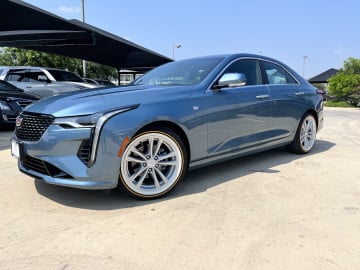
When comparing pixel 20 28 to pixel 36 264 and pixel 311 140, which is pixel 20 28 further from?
pixel 36 264

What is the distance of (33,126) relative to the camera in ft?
10.2

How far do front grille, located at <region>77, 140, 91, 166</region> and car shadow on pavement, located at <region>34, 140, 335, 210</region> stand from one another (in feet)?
1.58

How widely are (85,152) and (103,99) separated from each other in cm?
52

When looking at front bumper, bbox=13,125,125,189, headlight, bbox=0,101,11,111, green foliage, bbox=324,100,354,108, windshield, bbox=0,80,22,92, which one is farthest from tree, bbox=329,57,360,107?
front bumper, bbox=13,125,125,189

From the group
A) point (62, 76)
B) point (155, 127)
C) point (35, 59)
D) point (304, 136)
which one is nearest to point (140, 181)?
point (155, 127)

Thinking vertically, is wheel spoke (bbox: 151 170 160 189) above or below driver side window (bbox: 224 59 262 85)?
below

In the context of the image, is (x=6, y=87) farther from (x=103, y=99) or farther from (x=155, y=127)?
(x=155, y=127)

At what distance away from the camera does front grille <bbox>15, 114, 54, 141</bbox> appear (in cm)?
300

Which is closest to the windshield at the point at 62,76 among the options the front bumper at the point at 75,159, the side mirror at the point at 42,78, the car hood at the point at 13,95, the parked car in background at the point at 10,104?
the side mirror at the point at 42,78

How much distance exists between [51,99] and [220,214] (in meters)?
1.97

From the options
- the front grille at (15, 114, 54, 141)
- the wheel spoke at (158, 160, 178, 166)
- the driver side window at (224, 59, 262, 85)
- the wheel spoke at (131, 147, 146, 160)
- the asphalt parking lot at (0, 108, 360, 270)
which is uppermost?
the driver side window at (224, 59, 262, 85)

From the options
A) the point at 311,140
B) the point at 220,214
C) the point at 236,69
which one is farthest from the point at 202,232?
the point at 311,140

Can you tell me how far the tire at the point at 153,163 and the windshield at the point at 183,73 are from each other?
83cm

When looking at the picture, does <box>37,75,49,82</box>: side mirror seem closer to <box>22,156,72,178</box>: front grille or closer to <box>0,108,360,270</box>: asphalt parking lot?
<box>0,108,360,270</box>: asphalt parking lot
